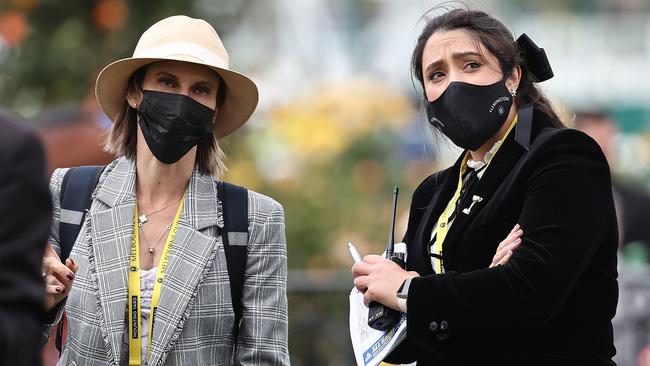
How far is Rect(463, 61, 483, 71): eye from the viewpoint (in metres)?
4.20

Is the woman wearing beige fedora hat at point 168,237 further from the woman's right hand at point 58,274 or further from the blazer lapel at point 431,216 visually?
the blazer lapel at point 431,216

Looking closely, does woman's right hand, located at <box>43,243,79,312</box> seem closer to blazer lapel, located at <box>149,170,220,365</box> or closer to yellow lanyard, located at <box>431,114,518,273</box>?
→ blazer lapel, located at <box>149,170,220,365</box>

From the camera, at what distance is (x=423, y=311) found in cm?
395

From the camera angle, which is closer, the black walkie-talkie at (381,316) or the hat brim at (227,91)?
the black walkie-talkie at (381,316)

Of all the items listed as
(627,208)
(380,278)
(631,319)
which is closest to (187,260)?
(380,278)

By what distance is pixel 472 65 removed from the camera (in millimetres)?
4211

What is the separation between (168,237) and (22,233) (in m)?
1.68

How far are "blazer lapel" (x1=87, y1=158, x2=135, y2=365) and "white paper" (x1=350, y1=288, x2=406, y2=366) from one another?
0.77 m

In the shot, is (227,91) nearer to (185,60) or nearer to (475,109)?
(185,60)

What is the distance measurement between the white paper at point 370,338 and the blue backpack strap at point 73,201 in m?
1.00

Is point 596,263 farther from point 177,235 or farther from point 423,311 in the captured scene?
point 177,235

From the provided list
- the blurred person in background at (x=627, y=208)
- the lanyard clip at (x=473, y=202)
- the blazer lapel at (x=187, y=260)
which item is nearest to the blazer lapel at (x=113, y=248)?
the blazer lapel at (x=187, y=260)

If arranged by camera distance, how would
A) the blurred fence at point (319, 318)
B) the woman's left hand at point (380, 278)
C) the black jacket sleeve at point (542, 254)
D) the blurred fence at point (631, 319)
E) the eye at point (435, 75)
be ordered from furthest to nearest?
the blurred fence at point (319, 318) < the blurred fence at point (631, 319) < the eye at point (435, 75) < the woman's left hand at point (380, 278) < the black jacket sleeve at point (542, 254)

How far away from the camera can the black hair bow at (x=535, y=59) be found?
169 inches
